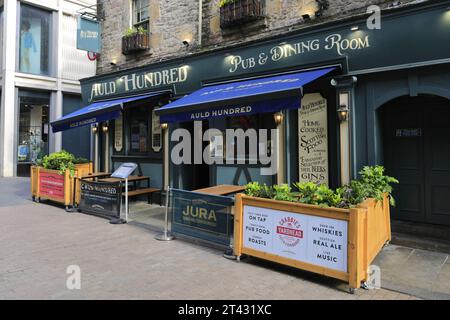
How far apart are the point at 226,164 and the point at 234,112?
2.44 meters

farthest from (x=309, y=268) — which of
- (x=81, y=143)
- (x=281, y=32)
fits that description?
(x=81, y=143)

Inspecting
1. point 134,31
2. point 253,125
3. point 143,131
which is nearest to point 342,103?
point 253,125

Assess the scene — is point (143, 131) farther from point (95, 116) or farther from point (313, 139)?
point (313, 139)

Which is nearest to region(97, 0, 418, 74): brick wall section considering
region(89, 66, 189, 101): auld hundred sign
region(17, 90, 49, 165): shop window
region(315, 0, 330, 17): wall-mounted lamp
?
region(315, 0, 330, 17): wall-mounted lamp

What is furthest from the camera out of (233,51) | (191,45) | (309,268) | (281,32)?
(191,45)

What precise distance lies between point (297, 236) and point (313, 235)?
24 cm

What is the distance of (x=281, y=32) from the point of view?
7965 millimetres

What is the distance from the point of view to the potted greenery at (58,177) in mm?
9460

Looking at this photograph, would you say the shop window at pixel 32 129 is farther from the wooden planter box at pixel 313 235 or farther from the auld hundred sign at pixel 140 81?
the wooden planter box at pixel 313 235

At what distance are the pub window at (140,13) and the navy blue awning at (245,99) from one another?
176 inches

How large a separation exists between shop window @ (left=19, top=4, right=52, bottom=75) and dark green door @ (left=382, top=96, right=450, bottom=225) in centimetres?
1756

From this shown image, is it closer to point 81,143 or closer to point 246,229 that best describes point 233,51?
point 246,229

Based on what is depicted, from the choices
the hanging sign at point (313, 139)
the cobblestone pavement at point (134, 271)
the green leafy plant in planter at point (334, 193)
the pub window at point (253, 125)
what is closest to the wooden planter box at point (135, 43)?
the pub window at point (253, 125)

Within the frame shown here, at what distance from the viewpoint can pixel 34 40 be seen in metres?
18.2
